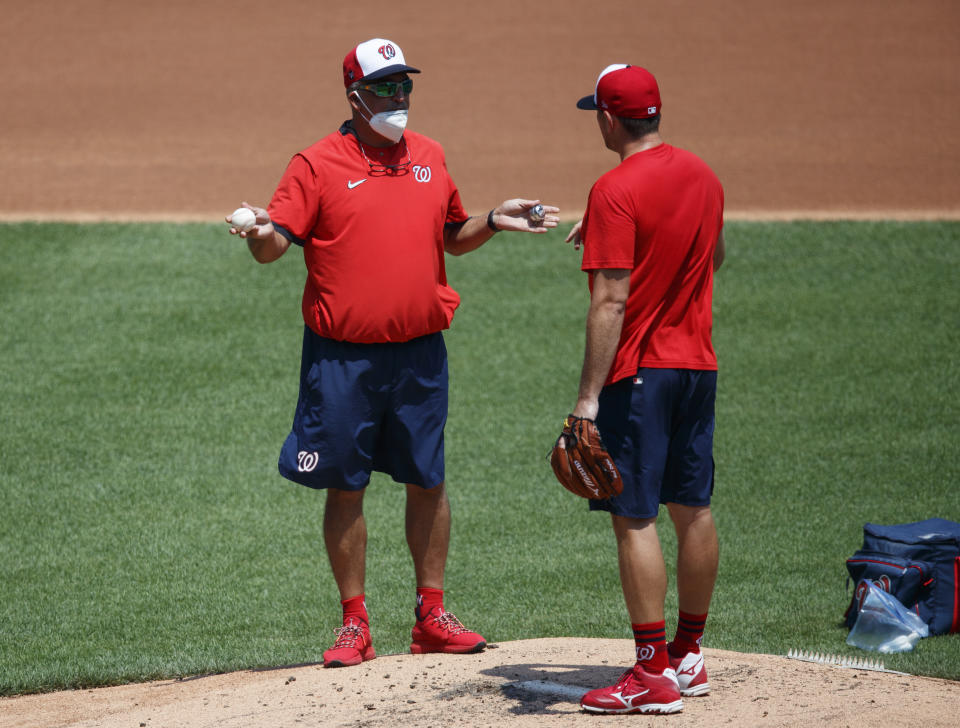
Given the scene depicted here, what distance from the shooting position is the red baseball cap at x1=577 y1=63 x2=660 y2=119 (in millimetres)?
4008

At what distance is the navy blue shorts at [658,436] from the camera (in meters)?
4.02

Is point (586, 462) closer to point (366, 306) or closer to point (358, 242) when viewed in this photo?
point (366, 306)

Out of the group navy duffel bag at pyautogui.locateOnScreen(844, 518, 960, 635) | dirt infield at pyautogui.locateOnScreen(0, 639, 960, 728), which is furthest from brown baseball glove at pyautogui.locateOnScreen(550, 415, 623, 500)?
navy duffel bag at pyautogui.locateOnScreen(844, 518, 960, 635)

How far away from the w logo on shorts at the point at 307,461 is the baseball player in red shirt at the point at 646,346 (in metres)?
1.15

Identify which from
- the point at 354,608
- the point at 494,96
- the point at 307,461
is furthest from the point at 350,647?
the point at 494,96

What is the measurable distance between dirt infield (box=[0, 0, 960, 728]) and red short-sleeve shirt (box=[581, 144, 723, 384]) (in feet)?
34.6

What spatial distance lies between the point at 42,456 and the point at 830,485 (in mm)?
5582

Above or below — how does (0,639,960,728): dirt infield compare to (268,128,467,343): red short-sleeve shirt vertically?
below

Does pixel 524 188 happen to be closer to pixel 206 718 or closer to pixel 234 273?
pixel 234 273

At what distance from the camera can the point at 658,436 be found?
4.03 m

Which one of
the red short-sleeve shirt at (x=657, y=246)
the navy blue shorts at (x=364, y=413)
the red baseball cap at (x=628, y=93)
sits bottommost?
the navy blue shorts at (x=364, y=413)

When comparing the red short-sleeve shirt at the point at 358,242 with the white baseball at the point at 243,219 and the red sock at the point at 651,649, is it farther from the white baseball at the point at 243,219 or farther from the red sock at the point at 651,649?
the red sock at the point at 651,649

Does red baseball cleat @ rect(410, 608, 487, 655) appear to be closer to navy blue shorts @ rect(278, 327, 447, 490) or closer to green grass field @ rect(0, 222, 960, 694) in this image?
navy blue shorts @ rect(278, 327, 447, 490)

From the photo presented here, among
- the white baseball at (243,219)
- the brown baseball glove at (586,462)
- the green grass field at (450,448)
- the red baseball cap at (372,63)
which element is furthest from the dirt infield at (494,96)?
the brown baseball glove at (586,462)
